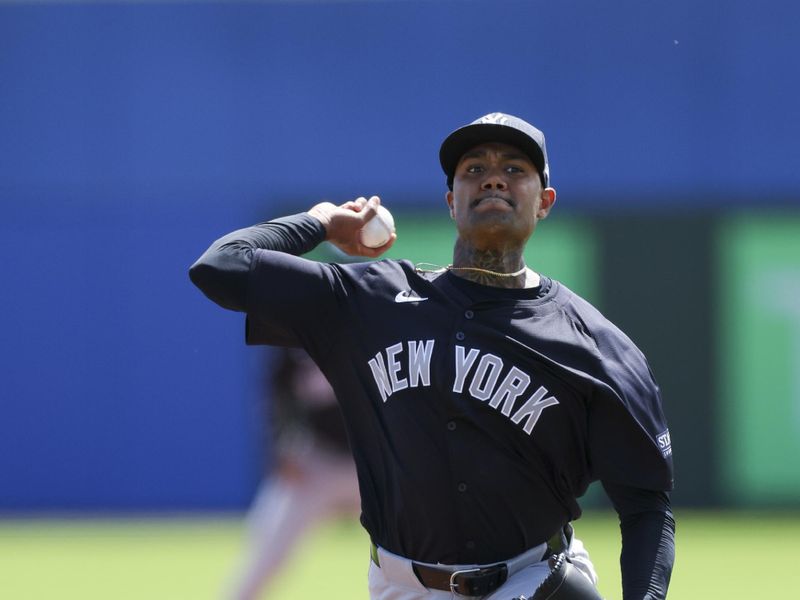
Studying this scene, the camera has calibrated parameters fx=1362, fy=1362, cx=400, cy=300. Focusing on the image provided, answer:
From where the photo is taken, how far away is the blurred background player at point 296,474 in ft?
23.1

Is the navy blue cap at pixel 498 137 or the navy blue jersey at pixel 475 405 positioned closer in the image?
the navy blue jersey at pixel 475 405

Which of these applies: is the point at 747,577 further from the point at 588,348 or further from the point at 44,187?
the point at 44,187

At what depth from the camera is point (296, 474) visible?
770 cm

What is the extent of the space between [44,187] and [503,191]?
9.86 metres

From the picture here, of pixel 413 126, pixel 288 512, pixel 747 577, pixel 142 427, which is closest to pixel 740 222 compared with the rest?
pixel 413 126

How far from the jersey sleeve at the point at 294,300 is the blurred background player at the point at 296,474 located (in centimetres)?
335

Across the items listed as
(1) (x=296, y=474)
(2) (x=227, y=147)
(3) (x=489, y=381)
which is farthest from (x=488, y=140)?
(2) (x=227, y=147)

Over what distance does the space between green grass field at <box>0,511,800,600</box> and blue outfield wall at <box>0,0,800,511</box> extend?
0.98 m

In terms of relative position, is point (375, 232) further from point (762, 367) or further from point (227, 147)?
point (762, 367)

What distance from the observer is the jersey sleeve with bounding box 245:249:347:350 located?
3.73 meters

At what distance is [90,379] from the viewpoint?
→ 12883 mm

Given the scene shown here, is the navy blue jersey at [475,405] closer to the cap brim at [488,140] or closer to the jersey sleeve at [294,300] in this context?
the jersey sleeve at [294,300]

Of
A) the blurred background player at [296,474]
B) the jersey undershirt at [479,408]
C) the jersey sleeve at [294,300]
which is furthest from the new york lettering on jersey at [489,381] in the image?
the blurred background player at [296,474]

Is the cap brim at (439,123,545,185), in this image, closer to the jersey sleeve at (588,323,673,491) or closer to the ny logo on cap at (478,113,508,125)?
the ny logo on cap at (478,113,508,125)
